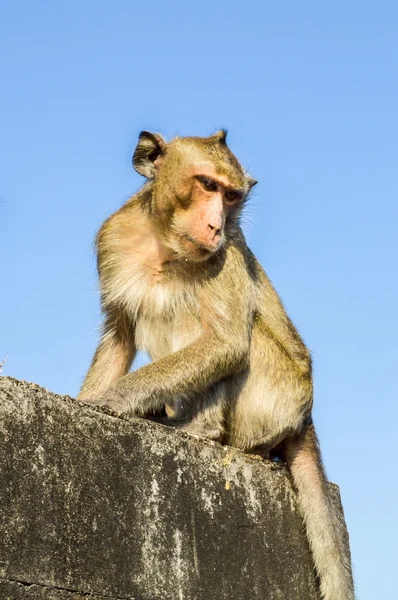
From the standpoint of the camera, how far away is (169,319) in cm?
674

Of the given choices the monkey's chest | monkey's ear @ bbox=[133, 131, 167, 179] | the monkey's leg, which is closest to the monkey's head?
monkey's ear @ bbox=[133, 131, 167, 179]

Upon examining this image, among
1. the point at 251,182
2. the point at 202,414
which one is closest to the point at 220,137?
the point at 251,182

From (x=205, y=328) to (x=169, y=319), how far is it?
283mm

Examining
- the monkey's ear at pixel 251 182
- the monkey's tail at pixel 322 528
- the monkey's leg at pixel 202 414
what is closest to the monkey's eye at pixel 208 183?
the monkey's ear at pixel 251 182

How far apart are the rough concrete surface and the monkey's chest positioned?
3.60ft

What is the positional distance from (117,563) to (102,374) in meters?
2.65

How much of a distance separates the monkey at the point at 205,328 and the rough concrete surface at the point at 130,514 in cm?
56

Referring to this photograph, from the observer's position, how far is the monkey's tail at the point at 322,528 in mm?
6156

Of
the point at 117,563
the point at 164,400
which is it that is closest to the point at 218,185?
the point at 164,400

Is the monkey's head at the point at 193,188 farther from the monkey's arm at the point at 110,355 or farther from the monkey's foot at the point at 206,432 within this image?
the monkey's foot at the point at 206,432

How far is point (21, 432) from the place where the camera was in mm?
4375

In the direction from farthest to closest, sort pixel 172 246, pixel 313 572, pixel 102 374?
pixel 102 374 < pixel 172 246 < pixel 313 572

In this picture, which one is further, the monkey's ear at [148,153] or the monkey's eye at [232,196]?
the monkey's ear at [148,153]

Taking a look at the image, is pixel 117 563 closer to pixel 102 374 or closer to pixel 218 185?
pixel 102 374
